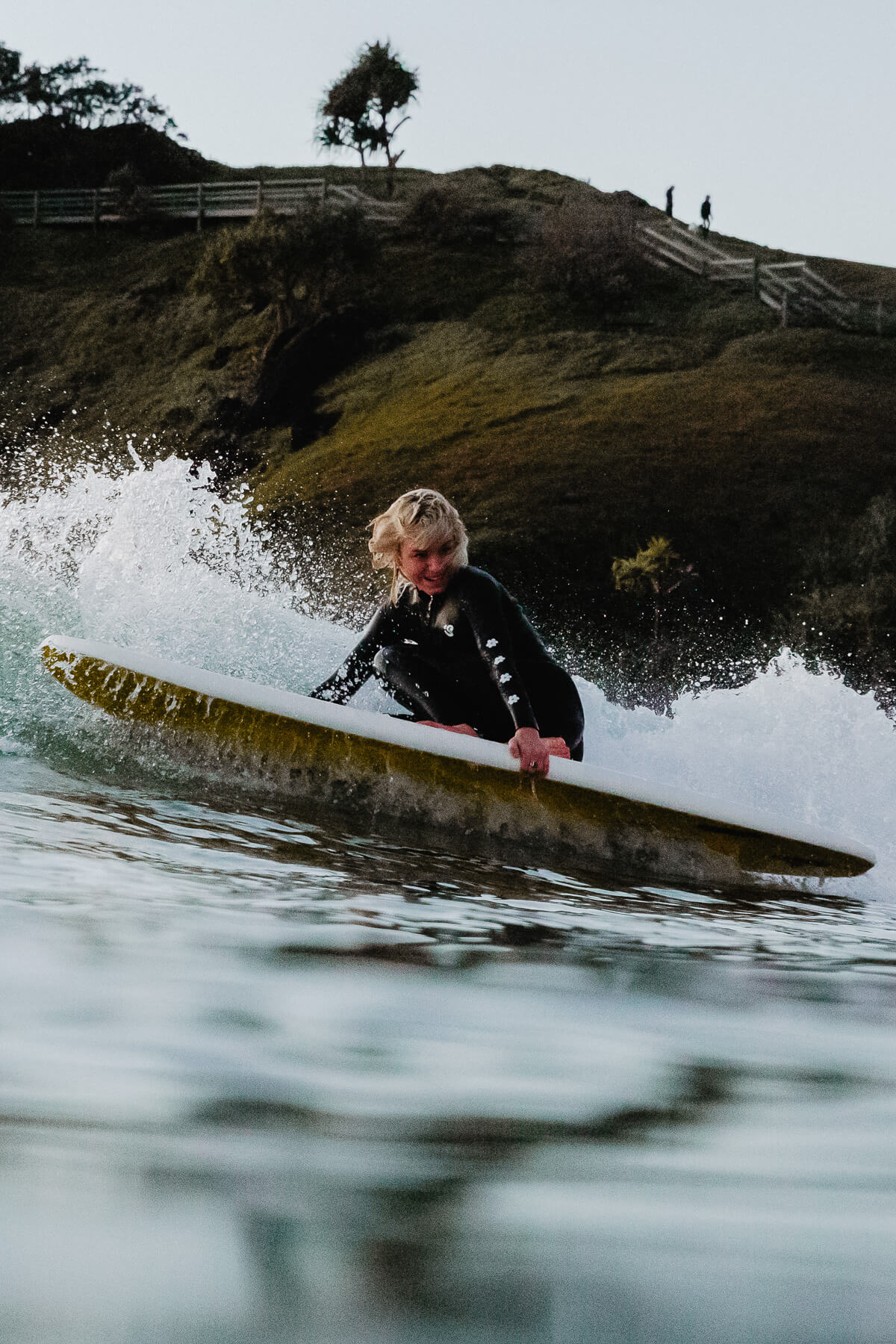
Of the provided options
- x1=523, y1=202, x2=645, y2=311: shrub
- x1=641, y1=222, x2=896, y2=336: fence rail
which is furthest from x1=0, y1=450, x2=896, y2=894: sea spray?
x1=523, y1=202, x2=645, y2=311: shrub

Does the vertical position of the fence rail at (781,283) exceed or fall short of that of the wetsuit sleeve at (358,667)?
it exceeds it

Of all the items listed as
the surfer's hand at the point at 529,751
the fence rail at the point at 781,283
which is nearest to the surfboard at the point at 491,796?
the surfer's hand at the point at 529,751

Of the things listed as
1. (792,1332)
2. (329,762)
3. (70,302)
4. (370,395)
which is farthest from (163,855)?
(70,302)

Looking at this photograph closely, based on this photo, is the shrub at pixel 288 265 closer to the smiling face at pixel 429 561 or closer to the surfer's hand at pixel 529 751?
the smiling face at pixel 429 561

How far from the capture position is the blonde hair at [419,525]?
397 cm

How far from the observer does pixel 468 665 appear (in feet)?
14.3

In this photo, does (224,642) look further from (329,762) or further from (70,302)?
(70,302)

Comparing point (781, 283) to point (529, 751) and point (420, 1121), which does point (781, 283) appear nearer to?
point (529, 751)

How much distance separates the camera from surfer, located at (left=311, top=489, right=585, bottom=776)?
4.02 m

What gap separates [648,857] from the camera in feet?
13.9

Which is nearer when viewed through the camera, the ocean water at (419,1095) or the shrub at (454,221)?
the ocean water at (419,1095)

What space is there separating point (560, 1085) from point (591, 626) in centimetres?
1458

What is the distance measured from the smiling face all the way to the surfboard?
51 centimetres

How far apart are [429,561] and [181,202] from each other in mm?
37863
